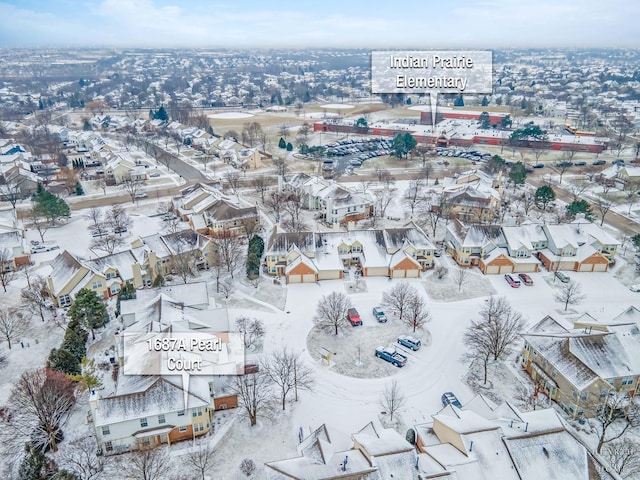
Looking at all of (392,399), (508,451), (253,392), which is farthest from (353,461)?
(253,392)

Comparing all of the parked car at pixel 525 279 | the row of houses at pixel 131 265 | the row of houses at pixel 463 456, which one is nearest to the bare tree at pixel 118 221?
the row of houses at pixel 131 265

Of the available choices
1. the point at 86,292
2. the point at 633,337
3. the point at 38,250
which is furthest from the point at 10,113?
the point at 633,337

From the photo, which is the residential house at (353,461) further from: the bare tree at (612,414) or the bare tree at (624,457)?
the bare tree at (612,414)

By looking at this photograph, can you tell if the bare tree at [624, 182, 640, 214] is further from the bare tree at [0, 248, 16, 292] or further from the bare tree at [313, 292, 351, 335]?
the bare tree at [0, 248, 16, 292]

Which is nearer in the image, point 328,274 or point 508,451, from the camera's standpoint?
point 508,451

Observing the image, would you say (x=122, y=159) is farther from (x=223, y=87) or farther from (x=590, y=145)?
(x=223, y=87)

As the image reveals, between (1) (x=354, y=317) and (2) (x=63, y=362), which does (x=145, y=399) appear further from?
(1) (x=354, y=317)
